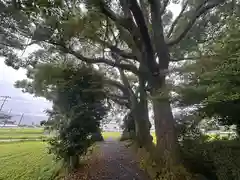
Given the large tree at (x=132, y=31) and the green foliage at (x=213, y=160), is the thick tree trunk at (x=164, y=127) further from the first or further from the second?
the green foliage at (x=213, y=160)

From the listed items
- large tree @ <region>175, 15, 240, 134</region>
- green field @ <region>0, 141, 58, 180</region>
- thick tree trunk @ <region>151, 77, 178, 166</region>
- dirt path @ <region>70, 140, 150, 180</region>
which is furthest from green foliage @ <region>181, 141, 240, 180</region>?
green field @ <region>0, 141, 58, 180</region>

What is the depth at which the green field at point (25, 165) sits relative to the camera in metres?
8.24

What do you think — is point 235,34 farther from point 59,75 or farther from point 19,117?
point 19,117

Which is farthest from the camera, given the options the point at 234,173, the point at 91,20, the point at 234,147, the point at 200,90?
the point at 91,20

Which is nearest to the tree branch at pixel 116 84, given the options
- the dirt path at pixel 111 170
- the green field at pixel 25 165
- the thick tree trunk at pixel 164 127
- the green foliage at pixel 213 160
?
the dirt path at pixel 111 170

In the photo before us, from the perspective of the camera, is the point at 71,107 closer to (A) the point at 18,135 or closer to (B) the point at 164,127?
(B) the point at 164,127

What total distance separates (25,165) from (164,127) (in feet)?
20.8

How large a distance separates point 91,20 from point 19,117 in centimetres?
3398

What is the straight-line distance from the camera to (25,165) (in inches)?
384

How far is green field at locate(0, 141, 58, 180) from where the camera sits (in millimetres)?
8242

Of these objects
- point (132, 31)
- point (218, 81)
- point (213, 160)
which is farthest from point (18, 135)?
point (218, 81)

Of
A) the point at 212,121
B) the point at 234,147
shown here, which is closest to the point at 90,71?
the point at 212,121

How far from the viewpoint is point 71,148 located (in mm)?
7422

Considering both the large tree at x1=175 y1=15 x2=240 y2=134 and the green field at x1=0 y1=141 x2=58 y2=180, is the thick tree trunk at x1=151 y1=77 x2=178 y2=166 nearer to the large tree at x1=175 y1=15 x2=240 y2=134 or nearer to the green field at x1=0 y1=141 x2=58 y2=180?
the large tree at x1=175 y1=15 x2=240 y2=134
